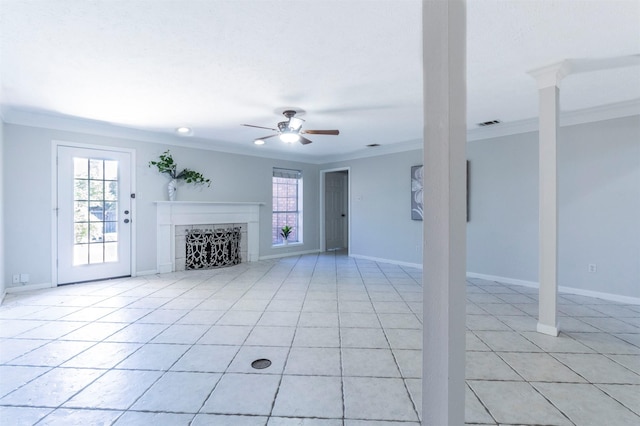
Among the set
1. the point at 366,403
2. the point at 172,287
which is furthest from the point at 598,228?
the point at 172,287

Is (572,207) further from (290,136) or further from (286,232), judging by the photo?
(286,232)

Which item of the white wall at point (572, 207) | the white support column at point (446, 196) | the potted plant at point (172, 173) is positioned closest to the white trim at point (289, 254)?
the potted plant at point (172, 173)

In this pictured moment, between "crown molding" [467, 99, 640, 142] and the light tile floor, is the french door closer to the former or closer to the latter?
the light tile floor

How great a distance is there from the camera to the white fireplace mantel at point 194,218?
5.23 metres

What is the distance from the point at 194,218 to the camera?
18.2 ft

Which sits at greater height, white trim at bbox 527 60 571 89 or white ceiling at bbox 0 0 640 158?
white ceiling at bbox 0 0 640 158

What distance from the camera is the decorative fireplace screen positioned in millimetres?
5559

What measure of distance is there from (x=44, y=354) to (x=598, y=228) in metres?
5.97

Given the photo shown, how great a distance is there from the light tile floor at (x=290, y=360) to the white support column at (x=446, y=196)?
0.77 m

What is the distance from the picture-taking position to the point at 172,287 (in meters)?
4.33

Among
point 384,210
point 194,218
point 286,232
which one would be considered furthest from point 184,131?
point 384,210

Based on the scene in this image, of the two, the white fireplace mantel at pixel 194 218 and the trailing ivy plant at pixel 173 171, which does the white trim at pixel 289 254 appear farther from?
the trailing ivy plant at pixel 173 171

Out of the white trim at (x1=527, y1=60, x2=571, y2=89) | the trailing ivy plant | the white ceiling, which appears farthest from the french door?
the white trim at (x1=527, y1=60, x2=571, y2=89)

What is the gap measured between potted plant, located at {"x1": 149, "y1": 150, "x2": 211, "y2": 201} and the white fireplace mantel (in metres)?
0.26
